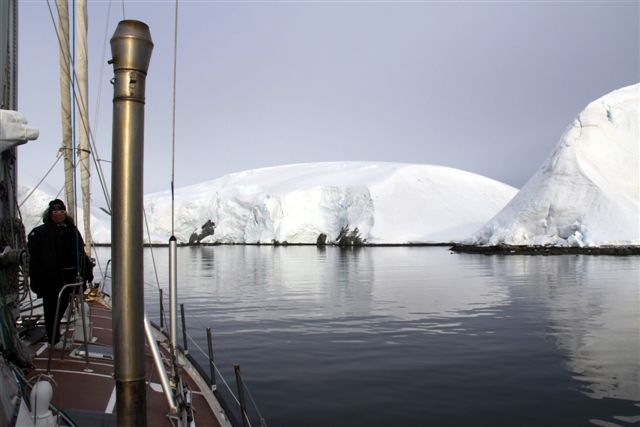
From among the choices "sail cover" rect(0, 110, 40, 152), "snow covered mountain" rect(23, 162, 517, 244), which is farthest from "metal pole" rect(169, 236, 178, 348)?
"snow covered mountain" rect(23, 162, 517, 244)

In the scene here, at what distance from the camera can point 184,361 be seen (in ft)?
22.9

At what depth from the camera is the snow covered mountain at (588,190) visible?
188 feet

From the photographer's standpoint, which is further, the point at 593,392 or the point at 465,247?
the point at 465,247

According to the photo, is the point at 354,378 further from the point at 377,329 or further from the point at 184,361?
the point at 377,329

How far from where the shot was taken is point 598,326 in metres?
14.0

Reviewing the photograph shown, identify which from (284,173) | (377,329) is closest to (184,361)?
(377,329)

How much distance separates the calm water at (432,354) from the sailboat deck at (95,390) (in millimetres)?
1957

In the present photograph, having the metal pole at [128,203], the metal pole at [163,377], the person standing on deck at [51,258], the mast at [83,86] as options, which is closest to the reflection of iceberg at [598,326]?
the metal pole at [163,377]

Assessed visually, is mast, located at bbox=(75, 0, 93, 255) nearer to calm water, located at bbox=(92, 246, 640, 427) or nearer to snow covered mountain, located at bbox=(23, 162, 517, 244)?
calm water, located at bbox=(92, 246, 640, 427)

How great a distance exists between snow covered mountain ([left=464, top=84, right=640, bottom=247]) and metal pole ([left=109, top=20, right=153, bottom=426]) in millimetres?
60552

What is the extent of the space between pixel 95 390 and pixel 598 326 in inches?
504

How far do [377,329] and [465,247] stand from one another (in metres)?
54.8

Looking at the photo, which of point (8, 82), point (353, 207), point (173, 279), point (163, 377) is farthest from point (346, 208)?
point (173, 279)

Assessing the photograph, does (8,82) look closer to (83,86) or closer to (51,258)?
(51,258)
